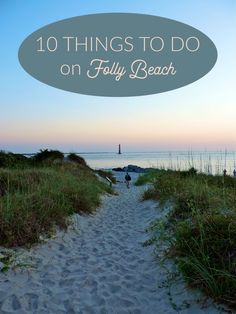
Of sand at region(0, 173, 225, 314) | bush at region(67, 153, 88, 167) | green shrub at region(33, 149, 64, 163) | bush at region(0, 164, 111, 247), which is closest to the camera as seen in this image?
sand at region(0, 173, 225, 314)

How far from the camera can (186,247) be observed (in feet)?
16.4

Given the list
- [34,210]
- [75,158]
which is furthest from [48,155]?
[34,210]

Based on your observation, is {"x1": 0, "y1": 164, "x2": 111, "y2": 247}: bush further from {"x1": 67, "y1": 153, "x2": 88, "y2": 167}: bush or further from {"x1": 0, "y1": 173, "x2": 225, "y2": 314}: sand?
{"x1": 67, "y1": 153, "x2": 88, "y2": 167}: bush

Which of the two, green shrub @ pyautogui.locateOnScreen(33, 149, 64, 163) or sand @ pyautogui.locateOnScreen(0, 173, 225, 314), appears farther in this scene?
green shrub @ pyautogui.locateOnScreen(33, 149, 64, 163)

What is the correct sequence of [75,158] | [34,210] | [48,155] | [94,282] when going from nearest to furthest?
[94,282] < [34,210] < [48,155] < [75,158]

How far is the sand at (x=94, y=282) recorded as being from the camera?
4.11m

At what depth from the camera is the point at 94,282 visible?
488 centimetres

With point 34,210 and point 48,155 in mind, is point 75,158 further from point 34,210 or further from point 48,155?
point 34,210

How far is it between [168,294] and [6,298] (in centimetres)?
193

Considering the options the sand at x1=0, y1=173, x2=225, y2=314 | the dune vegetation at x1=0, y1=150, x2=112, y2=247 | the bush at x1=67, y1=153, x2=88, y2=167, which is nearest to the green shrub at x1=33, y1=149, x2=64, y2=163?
the bush at x1=67, y1=153, x2=88, y2=167

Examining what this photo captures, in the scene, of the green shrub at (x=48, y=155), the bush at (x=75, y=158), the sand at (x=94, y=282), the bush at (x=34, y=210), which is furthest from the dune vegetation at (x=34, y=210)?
the bush at (x=75, y=158)

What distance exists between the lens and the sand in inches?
162

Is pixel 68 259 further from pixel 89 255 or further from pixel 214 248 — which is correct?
pixel 214 248

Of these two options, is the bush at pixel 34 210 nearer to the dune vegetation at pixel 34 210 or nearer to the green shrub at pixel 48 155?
the dune vegetation at pixel 34 210
